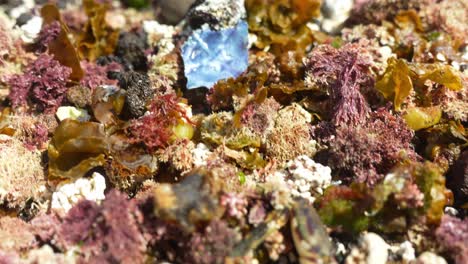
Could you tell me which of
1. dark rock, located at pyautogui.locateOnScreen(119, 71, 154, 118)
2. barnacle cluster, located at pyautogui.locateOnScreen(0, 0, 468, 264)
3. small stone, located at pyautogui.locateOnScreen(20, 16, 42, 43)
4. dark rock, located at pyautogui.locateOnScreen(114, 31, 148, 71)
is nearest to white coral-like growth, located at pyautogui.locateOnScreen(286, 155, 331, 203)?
barnacle cluster, located at pyautogui.locateOnScreen(0, 0, 468, 264)

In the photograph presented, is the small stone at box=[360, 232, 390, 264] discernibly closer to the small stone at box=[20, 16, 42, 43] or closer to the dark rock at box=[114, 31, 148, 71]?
the dark rock at box=[114, 31, 148, 71]

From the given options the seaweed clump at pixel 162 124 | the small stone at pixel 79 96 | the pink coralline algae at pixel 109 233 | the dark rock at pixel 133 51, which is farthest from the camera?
Answer: the dark rock at pixel 133 51

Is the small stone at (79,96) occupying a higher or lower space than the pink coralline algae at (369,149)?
lower

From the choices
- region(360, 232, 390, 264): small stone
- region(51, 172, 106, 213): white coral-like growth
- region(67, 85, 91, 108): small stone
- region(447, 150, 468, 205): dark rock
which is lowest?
region(51, 172, 106, 213): white coral-like growth

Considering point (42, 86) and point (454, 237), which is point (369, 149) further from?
point (42, 86)

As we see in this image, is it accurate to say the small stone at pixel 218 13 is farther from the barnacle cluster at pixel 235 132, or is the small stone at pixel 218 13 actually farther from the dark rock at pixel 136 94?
the dark rock at pixel 136 94

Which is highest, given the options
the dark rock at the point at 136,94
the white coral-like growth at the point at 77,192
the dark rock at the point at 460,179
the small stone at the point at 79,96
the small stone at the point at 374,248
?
the dark rock at the point at 460,179

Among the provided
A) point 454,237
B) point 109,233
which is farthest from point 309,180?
point 109,233

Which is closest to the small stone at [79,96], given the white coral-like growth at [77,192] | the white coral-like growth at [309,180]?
the white coral-like growth at [77,192]
